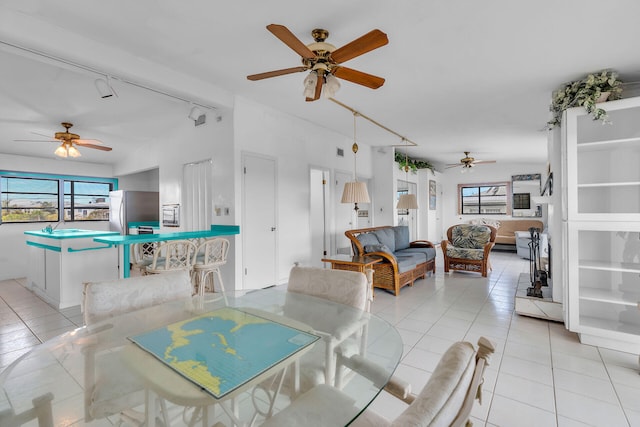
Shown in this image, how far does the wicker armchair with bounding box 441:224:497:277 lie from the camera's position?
17.8 feet

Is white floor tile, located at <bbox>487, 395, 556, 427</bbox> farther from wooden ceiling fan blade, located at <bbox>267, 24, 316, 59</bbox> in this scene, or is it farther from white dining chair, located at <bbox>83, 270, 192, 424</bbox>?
wooden ceiling fan blade, located at <bbox>267, 24, 316, 59</bbox>

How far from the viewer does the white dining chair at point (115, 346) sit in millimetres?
1004

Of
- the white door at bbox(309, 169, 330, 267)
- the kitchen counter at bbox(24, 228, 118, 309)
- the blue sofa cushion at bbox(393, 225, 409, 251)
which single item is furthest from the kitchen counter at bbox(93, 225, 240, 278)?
the blue sofa cushion at bbox(393, 225, 409, 251)

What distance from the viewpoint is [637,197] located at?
284 centimetres

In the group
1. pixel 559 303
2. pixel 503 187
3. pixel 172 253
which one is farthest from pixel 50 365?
pixel 503 187

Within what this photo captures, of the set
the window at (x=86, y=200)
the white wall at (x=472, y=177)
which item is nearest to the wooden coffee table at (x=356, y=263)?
the window at (x=86, y=200)

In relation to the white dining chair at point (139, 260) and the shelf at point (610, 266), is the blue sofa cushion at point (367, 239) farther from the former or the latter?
the white dining chair at point (139, 260)

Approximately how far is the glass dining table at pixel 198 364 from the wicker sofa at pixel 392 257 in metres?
2.75

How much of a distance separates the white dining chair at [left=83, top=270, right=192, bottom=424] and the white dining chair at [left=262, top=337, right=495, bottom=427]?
0.47 metres

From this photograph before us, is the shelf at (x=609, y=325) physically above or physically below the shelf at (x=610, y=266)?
below

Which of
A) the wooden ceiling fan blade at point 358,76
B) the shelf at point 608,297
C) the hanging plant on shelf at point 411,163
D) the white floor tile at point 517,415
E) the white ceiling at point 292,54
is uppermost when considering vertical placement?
the white ceiling at point 292,54

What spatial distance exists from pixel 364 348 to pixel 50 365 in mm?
1261

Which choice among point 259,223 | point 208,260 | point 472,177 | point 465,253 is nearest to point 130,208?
point 259,223

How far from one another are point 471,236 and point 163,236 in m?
5.26
